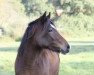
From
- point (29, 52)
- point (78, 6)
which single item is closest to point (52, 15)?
point (78, 6)

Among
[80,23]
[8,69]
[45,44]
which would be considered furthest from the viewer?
[80,23]

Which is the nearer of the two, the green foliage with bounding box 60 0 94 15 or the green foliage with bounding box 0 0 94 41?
the green foliage with bounding box 0 0 94 41

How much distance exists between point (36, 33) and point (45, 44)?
8.9 inches

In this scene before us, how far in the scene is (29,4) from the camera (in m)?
45.6

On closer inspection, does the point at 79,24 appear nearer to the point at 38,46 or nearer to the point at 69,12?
the point at 69,12

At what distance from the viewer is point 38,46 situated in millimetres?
6352

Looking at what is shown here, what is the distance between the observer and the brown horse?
6.20 meters

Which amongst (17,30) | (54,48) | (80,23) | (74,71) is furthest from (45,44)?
(80,23)

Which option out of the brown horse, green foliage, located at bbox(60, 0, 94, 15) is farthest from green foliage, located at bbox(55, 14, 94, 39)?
the brown horse

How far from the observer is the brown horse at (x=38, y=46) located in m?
6.20

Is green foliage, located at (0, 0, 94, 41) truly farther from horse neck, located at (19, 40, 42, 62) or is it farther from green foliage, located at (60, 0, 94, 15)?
horse neck, located at (19, 40, 42, 62)

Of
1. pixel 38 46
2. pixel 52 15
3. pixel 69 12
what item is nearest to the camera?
pixel 38 46

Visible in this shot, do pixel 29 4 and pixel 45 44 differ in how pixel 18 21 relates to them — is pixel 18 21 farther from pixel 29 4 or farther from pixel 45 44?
pixel 45 44

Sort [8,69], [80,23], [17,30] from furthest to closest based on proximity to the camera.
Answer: [80,23], [17,30], [8,69]
